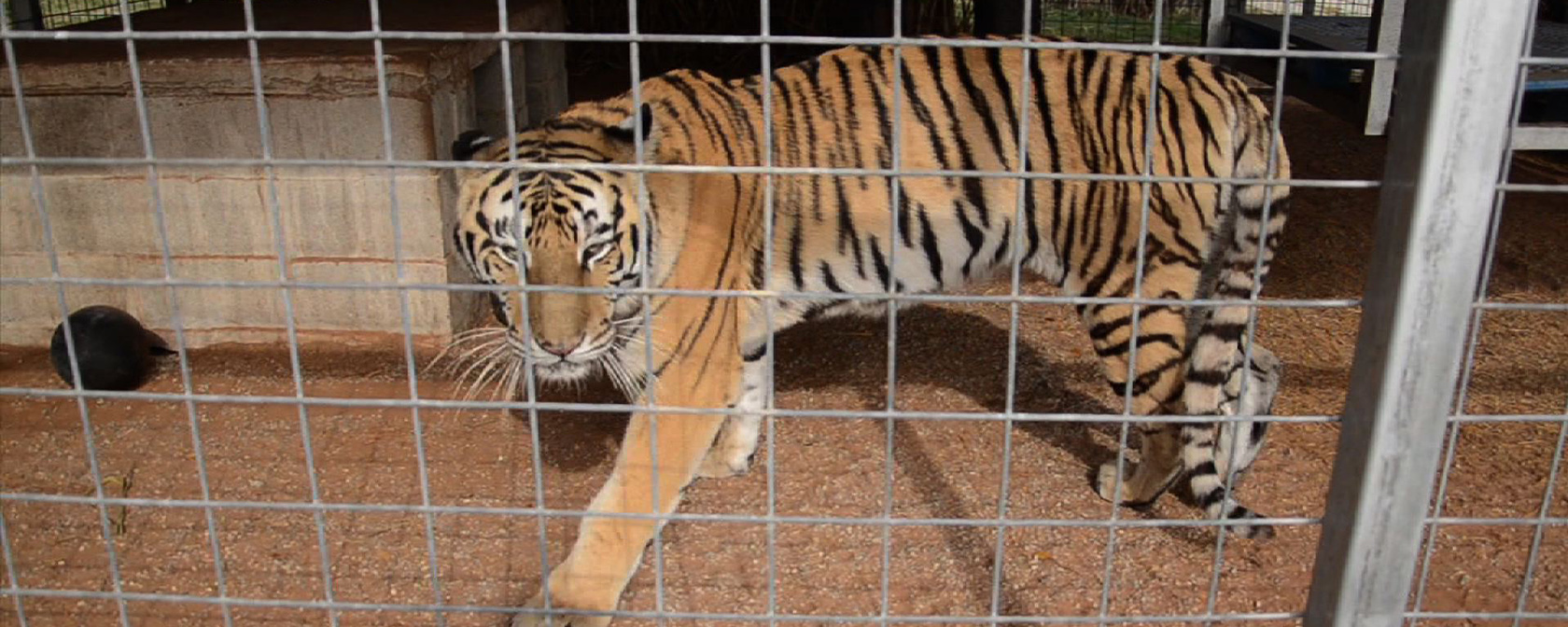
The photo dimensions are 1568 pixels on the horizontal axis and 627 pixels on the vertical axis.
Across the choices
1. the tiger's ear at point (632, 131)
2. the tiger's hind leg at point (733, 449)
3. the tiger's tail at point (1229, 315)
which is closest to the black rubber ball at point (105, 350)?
the tiger's hind leg at point (733, 449)

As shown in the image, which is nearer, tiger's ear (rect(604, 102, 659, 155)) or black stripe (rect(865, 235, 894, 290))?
tiger's ear (rect(604, 102, 659, 155))

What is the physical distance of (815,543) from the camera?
9.96ft

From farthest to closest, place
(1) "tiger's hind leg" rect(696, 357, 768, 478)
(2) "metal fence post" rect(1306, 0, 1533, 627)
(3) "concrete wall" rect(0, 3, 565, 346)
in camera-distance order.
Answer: (3) "concrete wall" rect(0, 3, 565, 346) < (1) "tiger's hind leg" rect(696, 357, 768, 478) < (2) "metal fence post" rect(1306, 0, 1533, 627)

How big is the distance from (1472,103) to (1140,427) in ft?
6.25

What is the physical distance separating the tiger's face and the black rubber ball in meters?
1.57

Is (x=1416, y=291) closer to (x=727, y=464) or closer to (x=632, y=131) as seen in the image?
(x=632, y=131)

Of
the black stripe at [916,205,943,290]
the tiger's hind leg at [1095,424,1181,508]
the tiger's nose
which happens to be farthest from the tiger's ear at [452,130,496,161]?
the tiger's hind leg at [1095,424,1181,508]

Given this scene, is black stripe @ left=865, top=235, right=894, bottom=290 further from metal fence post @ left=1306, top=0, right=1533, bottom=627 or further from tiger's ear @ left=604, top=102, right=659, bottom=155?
metal fence post @ left=1306, top=0, right=1533, bottom=627

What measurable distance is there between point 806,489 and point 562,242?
102 centimetres

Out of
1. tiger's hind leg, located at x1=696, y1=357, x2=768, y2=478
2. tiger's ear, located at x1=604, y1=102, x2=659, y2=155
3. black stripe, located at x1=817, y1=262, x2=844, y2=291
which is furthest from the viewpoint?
tiger's hind leg, located at x1=696, y1=357, x2=768, y2=478

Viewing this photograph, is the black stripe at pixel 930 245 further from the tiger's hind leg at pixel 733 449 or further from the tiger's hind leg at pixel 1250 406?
the tiger's hind leg at pixel 1250 406

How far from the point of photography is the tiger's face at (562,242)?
2.67 m

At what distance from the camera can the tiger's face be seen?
2666 mm

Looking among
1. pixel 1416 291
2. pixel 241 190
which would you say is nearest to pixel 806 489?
pixel 1416 291
